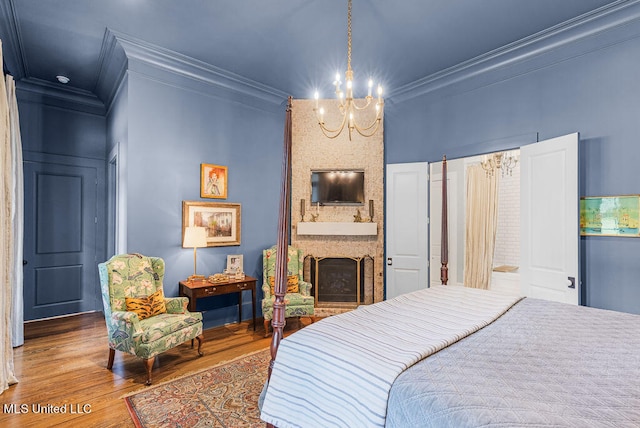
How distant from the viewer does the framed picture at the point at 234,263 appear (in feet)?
13.7

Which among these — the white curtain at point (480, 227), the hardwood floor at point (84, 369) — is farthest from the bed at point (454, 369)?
the white curtain at point (480, 227)

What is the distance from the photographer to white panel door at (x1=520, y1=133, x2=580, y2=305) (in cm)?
291

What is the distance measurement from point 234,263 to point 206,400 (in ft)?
6.35

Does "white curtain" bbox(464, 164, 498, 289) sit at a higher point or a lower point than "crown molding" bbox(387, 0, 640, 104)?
lower

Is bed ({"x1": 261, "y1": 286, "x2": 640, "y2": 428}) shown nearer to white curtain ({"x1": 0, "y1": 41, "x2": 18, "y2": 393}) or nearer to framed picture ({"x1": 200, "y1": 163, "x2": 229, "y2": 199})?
white curtain ({"x1": 0, "y1": 41, "x2": 18, "y2": 393})

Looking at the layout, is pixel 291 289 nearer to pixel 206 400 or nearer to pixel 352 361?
pixel 206 400

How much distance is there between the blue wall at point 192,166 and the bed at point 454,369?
2.41 m

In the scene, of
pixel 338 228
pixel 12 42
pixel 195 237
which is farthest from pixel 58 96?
pixel 338 228

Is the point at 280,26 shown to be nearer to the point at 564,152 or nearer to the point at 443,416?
the point at 564,152

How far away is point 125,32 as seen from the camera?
3260mm

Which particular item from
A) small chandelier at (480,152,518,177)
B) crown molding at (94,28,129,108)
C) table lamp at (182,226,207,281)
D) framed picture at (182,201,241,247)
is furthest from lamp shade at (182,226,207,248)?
small chandelier at (480,152,518,177)

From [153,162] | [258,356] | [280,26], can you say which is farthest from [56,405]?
[280,26]

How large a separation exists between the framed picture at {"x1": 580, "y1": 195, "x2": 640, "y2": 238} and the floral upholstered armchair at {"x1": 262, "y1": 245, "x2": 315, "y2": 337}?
2.86 m

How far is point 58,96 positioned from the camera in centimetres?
450
